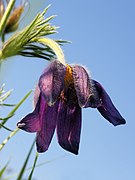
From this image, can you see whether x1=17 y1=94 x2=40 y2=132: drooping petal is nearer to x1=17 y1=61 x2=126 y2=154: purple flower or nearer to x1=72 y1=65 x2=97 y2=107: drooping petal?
x1=17 y1=61 x2=126 y2=154: purple flower

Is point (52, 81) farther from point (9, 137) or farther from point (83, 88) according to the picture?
point (9, 137)

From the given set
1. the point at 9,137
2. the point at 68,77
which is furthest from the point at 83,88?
the point at 9,137

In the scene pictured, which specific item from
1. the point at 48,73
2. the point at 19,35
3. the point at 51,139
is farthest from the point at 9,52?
the point at 51,139

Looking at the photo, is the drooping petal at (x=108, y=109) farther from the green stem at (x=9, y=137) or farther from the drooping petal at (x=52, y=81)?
the green stem at (x=9, y=137)

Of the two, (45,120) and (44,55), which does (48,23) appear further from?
(45,120)

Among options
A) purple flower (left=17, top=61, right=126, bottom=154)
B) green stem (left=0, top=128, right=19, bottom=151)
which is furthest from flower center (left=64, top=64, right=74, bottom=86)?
green stem (left=0, top=128, right=19, bottom=151)

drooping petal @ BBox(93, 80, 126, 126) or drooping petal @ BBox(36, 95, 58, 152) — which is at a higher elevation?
drooping petal @ BBox(93, 80, 126, 126)
